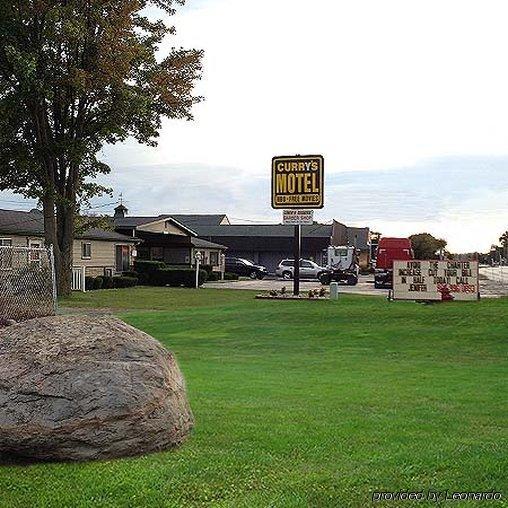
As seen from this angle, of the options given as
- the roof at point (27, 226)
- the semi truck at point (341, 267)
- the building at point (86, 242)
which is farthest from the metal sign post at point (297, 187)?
the semi truck at point (341, 267)

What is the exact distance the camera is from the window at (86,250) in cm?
5241

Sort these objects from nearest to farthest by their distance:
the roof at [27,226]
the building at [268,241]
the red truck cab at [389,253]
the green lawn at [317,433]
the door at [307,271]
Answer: the green lawn at [317,433] → the roof at [27,226] → the red truck cab at [389,253] → the door at [307,271] → the building at [268,241]

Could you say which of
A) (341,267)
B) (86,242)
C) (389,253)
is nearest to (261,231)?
(341,267)

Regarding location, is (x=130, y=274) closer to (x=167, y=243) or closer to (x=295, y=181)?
(x=167, y=243)

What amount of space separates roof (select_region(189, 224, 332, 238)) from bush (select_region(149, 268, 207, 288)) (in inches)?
1338

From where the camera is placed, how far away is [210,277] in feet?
210

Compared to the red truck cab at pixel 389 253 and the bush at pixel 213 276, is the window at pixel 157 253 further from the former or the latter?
the red truck cab at pixel 389 253

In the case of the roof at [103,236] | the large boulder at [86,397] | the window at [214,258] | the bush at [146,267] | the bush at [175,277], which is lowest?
the large boulder at [86,397]

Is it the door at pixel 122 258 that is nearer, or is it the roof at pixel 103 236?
the roof at pixel 103 236

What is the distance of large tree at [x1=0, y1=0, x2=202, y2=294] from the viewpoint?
35250 millimetres

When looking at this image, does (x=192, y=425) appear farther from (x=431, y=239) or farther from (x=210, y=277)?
(x=431, y=239)

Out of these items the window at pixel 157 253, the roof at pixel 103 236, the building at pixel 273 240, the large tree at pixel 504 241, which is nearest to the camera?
the roof at pixel 103 236

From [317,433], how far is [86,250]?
46577mm

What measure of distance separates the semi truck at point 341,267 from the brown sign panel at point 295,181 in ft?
63.4
